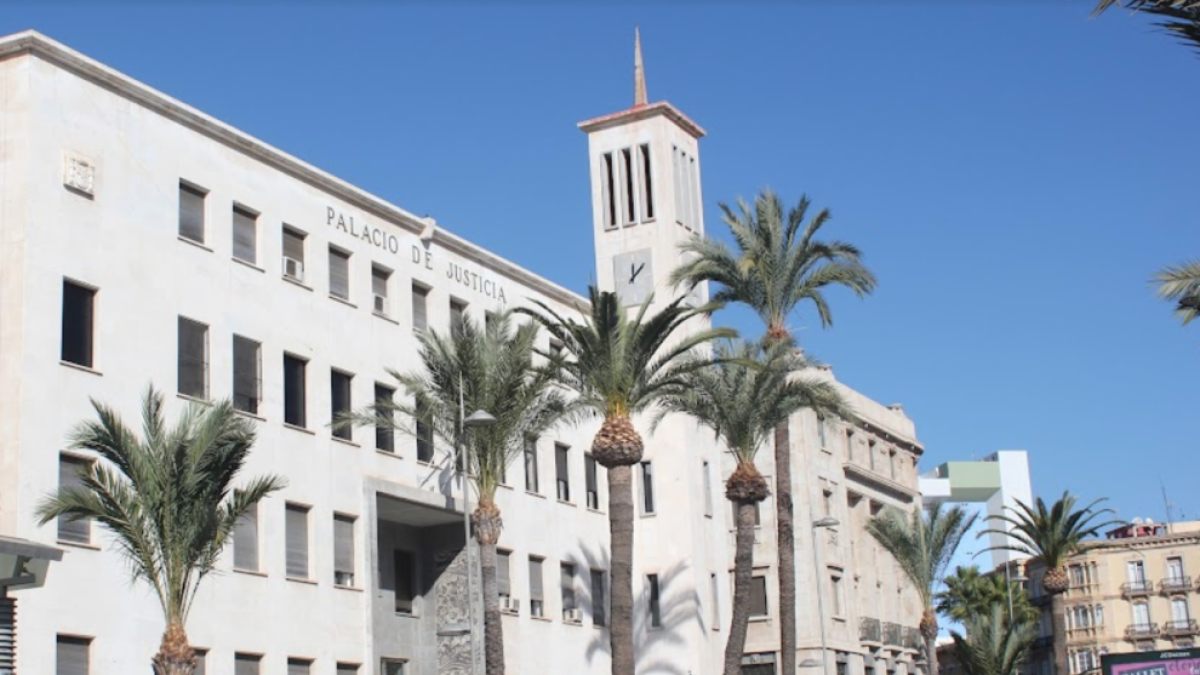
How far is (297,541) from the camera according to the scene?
37.0m

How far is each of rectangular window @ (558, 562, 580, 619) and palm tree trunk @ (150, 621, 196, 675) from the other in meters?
22.4

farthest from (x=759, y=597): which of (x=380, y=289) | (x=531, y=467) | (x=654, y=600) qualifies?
(x=380, y=289)

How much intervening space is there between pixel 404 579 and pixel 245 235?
10.8 m

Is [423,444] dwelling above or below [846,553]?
above

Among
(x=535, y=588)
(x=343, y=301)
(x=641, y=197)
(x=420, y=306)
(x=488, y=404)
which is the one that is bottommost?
(x=535, y=588)

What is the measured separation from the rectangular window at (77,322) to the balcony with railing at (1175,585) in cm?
8232

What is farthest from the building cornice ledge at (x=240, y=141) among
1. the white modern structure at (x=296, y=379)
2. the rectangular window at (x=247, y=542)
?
the rectangular window at (x=247, y=542)

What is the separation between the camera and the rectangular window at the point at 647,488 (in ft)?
174

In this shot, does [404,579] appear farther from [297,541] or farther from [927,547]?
[927,547]

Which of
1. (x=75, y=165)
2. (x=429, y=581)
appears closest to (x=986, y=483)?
(x=429, y=581)

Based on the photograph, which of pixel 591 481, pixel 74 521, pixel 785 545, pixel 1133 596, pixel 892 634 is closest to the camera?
pixel 74 521

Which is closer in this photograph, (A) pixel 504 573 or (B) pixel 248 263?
(B) pixel 248 263

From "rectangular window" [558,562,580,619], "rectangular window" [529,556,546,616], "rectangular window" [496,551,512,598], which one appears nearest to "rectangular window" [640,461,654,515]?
Answer: "rectangular window" [558,562,580,619]

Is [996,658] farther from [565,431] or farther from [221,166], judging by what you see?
[221,166]
